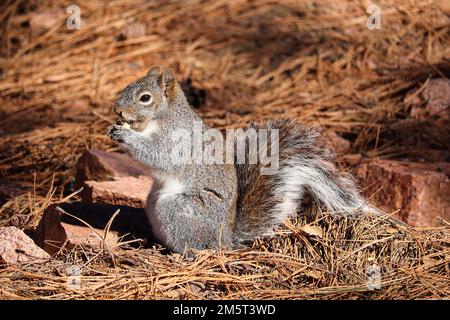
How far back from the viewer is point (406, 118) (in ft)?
13.4

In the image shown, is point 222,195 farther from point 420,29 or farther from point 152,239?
point 420,29

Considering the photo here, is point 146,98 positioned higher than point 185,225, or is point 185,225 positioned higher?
point 146,98

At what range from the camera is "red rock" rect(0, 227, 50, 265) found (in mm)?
2533

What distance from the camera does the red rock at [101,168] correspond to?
334cm

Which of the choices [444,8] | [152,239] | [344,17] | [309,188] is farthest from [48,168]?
[444,8]

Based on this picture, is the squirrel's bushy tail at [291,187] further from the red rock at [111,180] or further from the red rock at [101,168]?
the red rock at [101,168]

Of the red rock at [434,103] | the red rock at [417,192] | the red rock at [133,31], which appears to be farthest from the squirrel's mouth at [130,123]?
the red rock at [133,31]

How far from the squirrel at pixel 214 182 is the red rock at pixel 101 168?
21.4 inches

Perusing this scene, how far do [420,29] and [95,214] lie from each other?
3.10 meters

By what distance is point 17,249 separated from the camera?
2566mm

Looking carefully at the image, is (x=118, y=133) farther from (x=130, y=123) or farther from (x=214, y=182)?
(x=214, y=182)

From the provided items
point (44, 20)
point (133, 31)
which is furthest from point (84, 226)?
point (44, 20)

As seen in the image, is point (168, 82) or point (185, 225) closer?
point (185, 225)

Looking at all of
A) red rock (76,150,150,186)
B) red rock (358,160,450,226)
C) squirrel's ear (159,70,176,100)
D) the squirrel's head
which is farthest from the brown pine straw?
squirrel's ear (159,70,176,100)
